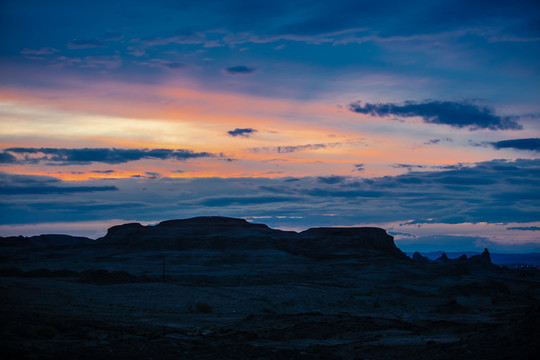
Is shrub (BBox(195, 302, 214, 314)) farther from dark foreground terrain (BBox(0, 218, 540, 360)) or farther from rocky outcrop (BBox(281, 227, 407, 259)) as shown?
rocky outcrop (BBox(281, 227, 407, 259))

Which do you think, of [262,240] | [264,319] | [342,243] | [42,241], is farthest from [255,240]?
[264,319]

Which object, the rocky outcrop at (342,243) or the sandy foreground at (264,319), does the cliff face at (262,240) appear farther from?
the sandy foreground at (264,319)

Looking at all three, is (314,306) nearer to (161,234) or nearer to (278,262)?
(278,262)

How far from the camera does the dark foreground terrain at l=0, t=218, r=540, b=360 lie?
22.7 metres

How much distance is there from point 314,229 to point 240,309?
116 m

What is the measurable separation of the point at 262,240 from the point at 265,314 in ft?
309

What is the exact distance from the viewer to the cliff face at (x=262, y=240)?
13112 cm

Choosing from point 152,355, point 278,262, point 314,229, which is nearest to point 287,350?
point 152,355

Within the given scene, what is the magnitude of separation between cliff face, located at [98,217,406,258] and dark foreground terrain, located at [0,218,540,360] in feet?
59.2

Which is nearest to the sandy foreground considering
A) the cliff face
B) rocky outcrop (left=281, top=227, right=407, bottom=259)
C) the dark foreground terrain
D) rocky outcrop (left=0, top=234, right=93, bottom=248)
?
the dark foreground terrain

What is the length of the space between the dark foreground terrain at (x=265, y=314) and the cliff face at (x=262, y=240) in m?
18.0

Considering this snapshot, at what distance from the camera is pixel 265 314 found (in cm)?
3997

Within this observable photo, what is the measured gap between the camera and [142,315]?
1513 inches

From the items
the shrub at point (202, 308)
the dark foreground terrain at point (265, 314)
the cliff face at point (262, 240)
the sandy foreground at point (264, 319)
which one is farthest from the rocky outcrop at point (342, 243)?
the shrub at point (202, 308)
